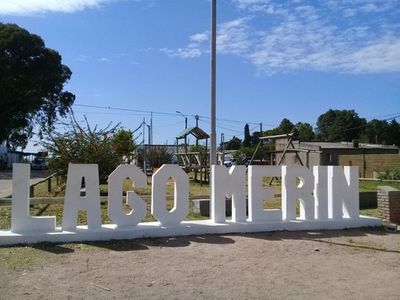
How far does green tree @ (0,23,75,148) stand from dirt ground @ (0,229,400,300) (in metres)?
41.7

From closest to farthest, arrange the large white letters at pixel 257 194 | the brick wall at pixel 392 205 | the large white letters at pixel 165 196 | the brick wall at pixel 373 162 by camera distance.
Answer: the large white letters at pixel 165 196 → the large white letters at pixel 257 194 → the brick wall at pixel 392 205 → the brick wall at pixel 373 162

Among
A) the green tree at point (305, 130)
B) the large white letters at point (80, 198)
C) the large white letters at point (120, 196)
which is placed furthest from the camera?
the green tree at point (305, 130)

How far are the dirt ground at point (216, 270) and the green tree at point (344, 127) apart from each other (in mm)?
92649

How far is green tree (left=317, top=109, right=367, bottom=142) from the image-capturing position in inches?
3969

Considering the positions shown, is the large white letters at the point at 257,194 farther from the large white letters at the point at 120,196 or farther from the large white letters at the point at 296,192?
the large white letters at the point at 120,196

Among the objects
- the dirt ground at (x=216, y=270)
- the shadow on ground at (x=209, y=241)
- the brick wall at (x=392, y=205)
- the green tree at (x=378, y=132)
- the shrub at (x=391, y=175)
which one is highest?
the green tree at (x=378, y=132)

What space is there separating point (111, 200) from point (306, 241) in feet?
13.6

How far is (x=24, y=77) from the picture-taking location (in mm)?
49031

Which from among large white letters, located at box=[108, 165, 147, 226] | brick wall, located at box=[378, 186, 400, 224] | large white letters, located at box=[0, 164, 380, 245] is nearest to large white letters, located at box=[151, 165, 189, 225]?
large white letters, located at box=[0, 164, 380, 245]

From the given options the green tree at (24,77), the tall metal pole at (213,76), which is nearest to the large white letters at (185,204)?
the tall metal pole at (213,76)

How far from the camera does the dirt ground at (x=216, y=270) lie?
22.0ft

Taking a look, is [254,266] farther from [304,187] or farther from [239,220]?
[304,187]

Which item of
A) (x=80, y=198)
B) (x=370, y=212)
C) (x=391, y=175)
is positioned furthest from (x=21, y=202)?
(x=391, y=175)

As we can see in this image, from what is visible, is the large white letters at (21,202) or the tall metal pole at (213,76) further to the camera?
the tall metal pole at (213,76)
